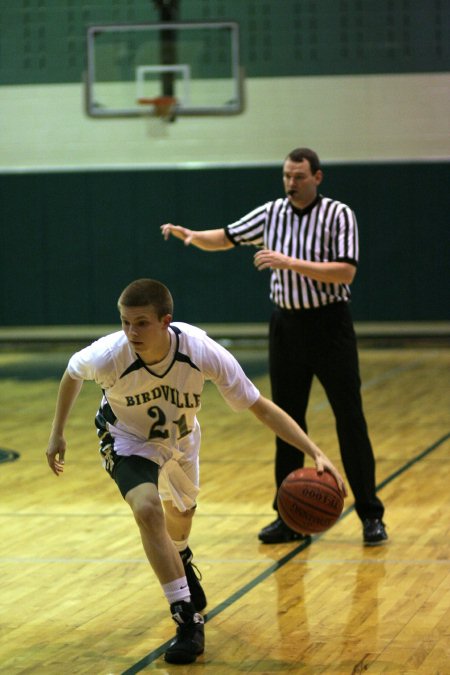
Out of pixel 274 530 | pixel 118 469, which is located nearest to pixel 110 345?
pixel 118 469

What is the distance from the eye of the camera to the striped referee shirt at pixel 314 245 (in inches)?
241

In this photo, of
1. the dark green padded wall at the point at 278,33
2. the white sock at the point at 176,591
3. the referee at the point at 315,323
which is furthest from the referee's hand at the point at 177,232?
the dark green padded wall at the point at 278,33

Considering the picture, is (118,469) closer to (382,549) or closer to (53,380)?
(382,549)

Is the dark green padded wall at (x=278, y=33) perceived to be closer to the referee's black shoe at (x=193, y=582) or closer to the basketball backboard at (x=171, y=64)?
the basketball backboard at (x=171, y=64)

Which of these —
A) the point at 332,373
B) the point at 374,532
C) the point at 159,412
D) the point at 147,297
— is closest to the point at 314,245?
the point at 332,373

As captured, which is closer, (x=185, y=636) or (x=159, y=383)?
→ (x=185, y=636)

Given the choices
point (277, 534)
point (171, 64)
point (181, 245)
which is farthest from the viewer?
point (181, 245)

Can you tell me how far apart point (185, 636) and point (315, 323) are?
6.92 feet

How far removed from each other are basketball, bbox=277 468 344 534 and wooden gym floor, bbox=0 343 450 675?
304mm

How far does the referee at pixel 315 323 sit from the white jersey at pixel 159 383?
1477mm

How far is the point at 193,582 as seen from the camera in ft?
16.5

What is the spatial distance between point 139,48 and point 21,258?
10.3 feet

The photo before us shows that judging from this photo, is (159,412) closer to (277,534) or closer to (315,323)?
(315,323)

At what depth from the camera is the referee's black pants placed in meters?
6.15
